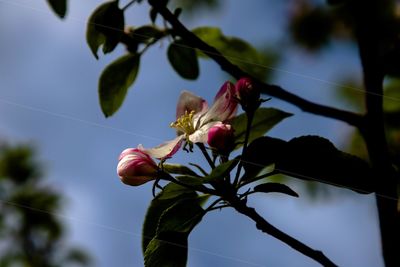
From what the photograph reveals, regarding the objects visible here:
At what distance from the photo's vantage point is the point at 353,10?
3.83ft

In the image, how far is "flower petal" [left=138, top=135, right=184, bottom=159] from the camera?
0.83m

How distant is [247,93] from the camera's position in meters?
0.85

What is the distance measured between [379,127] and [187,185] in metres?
0.35

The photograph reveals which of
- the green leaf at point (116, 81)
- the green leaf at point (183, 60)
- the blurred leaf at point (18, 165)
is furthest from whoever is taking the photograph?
the blurred leaf at point (18, 165)

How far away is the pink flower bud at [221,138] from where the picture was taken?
0.81 meters

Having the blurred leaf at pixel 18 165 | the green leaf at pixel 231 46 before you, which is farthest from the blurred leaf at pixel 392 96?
the blurred leaf at pixel 18 165

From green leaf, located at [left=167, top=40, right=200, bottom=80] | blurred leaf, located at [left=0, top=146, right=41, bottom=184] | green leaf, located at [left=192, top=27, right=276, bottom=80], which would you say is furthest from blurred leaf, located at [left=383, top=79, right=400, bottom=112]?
blurred leaf, located at [left=0, top=146, right=41, bottom=184]

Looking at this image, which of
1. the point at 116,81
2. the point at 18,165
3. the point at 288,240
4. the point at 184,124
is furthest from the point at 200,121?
the point at 18,165

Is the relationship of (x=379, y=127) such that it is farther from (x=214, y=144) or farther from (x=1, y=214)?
(x=1, y=214)

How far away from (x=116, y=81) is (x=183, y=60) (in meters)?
0.16

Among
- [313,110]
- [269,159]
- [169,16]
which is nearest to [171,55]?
[169,16]

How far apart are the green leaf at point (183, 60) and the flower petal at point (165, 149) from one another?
0.43m

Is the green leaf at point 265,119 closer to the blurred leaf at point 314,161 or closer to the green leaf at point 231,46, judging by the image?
the blurred leaf at point 314,161

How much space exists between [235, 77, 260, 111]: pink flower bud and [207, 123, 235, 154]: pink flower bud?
0.06 meters
